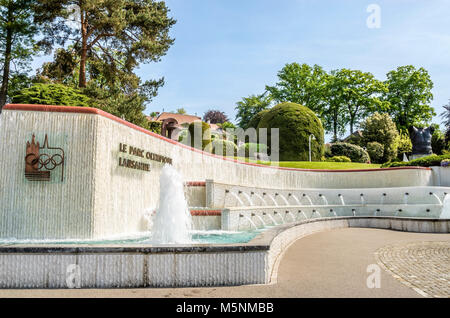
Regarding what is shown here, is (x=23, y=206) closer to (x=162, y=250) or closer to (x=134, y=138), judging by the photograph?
(x=134, y=138)

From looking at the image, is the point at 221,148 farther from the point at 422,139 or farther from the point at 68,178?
the point at 422,139

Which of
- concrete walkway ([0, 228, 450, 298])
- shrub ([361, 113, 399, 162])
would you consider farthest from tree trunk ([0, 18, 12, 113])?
shrub ([361, 113, 399, 162])

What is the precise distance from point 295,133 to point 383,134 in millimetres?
15984

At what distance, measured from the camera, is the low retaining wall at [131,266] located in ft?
14.6

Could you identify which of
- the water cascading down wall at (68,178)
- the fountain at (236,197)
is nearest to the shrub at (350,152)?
the fountain at (236,197)

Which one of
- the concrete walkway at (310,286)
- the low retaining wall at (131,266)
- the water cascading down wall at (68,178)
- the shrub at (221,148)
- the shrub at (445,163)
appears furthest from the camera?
the shrub at (221,148)

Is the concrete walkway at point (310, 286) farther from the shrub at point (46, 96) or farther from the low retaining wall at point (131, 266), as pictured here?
the shrub at point (46, 96)

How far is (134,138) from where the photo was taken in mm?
9250

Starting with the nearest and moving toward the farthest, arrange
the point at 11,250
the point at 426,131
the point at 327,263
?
the point at 11,250 < the point at 327,263 < the point at 426,131

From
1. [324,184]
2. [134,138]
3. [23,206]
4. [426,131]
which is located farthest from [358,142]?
[23,206]

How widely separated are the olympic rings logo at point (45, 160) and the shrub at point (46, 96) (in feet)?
7.35
